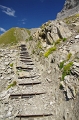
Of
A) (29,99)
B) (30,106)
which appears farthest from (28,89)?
(30,106)

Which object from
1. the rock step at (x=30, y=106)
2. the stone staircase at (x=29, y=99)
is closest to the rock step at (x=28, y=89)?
the stone staircase at (x=29, y=99)

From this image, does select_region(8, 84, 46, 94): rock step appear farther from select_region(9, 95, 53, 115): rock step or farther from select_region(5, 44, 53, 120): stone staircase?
select_region(9, 95, 53, 115): rock step

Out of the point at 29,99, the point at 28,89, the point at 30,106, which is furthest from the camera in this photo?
the point at 28,89

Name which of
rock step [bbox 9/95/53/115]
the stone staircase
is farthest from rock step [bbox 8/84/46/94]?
rock step [bbox 9/95/53/115]

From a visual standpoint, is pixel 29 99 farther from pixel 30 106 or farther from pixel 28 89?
pixel 28 89

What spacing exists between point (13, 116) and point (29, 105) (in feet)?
6.21

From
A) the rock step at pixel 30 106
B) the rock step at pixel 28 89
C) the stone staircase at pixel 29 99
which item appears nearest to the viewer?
the stone staircase at pixel 29 99

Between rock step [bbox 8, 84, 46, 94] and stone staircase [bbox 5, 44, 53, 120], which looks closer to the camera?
stone staircase [bbox 5, 44, 53, 120]

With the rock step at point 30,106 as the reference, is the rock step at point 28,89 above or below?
above

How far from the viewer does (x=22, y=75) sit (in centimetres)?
1742

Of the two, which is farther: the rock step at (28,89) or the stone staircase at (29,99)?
the rock step at (28,89)

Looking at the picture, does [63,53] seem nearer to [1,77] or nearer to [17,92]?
[17,92]

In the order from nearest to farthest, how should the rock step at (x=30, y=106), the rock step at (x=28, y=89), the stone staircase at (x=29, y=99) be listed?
the stone staircase at (x=29, y=99) < the rock step at (x=30, y=106) < the rock step at (x=28, y=89)

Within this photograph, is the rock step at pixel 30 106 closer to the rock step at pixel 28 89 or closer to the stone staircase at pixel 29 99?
the stone staircase at pixel 29 99
